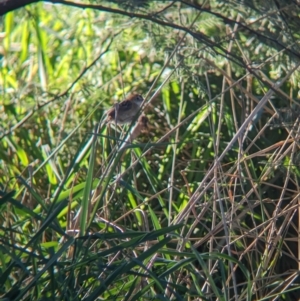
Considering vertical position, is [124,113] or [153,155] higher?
[124,113]

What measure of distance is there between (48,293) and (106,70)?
1.86m

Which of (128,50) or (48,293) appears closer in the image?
(48,293)

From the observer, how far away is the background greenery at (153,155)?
192 cm

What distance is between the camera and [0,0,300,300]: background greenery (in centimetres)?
192

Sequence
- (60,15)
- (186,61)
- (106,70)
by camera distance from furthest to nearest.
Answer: (60,15) < (106,70) < (186,61)

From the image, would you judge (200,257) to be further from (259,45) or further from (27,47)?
(27,47)

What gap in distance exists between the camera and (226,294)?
1.98 meters

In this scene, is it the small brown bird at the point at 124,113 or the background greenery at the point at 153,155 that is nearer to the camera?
the background greenery at the point at 153,155

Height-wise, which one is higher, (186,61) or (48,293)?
(186,61)

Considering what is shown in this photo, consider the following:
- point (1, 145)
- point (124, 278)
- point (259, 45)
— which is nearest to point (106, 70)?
point (1, 145)

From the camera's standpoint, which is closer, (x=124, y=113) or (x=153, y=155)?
(x=124, y=113)

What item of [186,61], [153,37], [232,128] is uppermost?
[153,37]

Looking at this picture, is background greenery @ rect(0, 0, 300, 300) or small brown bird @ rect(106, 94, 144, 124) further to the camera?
small brown bird @ rect(106, 94, 144, 124)

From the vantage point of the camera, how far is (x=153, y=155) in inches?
122
